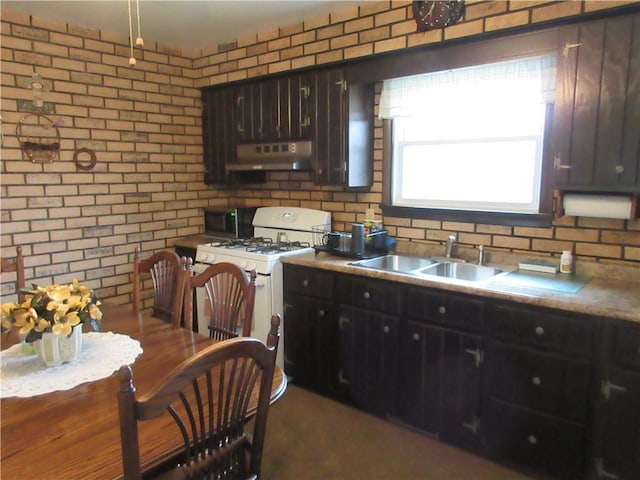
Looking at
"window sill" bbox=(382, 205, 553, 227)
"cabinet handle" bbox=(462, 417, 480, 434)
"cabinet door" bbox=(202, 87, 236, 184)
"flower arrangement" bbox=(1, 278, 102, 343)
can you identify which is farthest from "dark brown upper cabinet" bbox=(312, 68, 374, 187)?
"flower arrangement" bbox=(1, 278, 102, 343)

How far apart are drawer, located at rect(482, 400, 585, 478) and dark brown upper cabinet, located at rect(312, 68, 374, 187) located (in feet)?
5.55

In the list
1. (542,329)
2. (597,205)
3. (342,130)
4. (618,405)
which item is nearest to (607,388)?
(618,405)

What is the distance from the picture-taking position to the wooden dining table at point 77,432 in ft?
3.43

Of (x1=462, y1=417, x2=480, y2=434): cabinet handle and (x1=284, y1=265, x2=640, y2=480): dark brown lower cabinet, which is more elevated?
(x1=284, y1=265, x2=640, y2=480): dark brown lower cabinet

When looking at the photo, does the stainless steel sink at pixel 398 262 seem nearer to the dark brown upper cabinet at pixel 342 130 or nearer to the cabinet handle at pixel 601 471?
the dark brown upper cabinet at pixel 342 130

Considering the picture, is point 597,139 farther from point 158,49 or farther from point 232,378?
point 158,49

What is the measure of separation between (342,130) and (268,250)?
3.17ft

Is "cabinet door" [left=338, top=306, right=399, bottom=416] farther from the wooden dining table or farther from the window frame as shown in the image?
the wooden dining table

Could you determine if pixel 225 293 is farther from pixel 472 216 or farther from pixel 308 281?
pixel 472 216

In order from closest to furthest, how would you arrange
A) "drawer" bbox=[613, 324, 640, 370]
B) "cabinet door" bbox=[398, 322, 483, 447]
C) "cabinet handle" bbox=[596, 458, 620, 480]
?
"drawer" bbox=[613, 324, 640, 370] < "cabinet handle" bbox=[596, 458, 620, 480] < "cabinet door" bbox=[398, 322, 483, 447]

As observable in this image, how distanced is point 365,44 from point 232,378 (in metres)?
2.45

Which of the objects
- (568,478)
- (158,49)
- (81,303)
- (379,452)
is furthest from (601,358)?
(158,49)

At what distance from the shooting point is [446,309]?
7.47 ft

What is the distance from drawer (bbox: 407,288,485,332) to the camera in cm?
218
